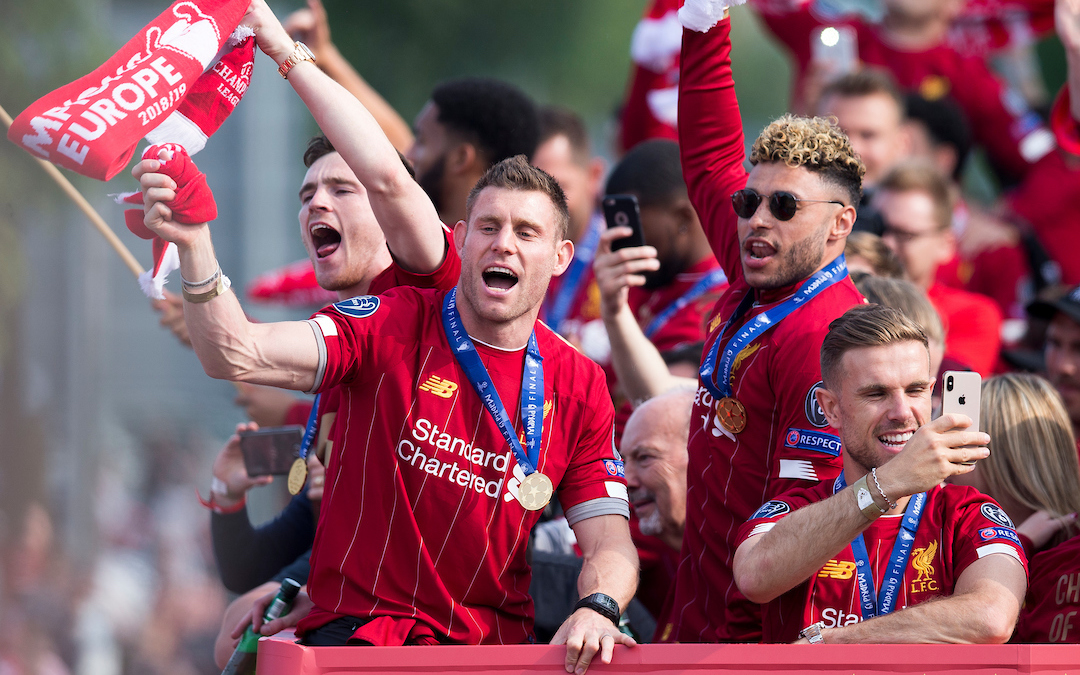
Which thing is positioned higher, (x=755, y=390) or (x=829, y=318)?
(x=829, y=318)

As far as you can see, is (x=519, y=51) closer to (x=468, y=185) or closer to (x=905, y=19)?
(x=905, y=19)

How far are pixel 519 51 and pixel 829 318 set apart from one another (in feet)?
39.7

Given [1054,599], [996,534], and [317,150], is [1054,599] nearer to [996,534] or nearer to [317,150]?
[996,534]

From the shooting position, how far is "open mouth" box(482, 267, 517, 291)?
10.8 feet

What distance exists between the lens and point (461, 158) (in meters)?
5.40

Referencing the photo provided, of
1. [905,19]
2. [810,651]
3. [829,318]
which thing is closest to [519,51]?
[905,19]

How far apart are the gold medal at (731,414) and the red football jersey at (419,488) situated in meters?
0.57

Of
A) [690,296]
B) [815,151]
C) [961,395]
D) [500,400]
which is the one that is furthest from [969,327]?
[500,400]

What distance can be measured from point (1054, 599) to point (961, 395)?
3.43 ft

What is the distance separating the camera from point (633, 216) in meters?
4.93

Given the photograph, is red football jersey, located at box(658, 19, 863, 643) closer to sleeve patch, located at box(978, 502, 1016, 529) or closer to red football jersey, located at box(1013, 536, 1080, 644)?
sleeve patch, located at box(978, 502, 1016, 529)

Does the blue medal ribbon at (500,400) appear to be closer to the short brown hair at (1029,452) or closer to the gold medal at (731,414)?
the gold medal at (731,414)

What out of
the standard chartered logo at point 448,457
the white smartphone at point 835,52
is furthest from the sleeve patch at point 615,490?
the white smartphone at point 835,52

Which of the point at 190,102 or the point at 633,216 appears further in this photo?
the point at 633,216
